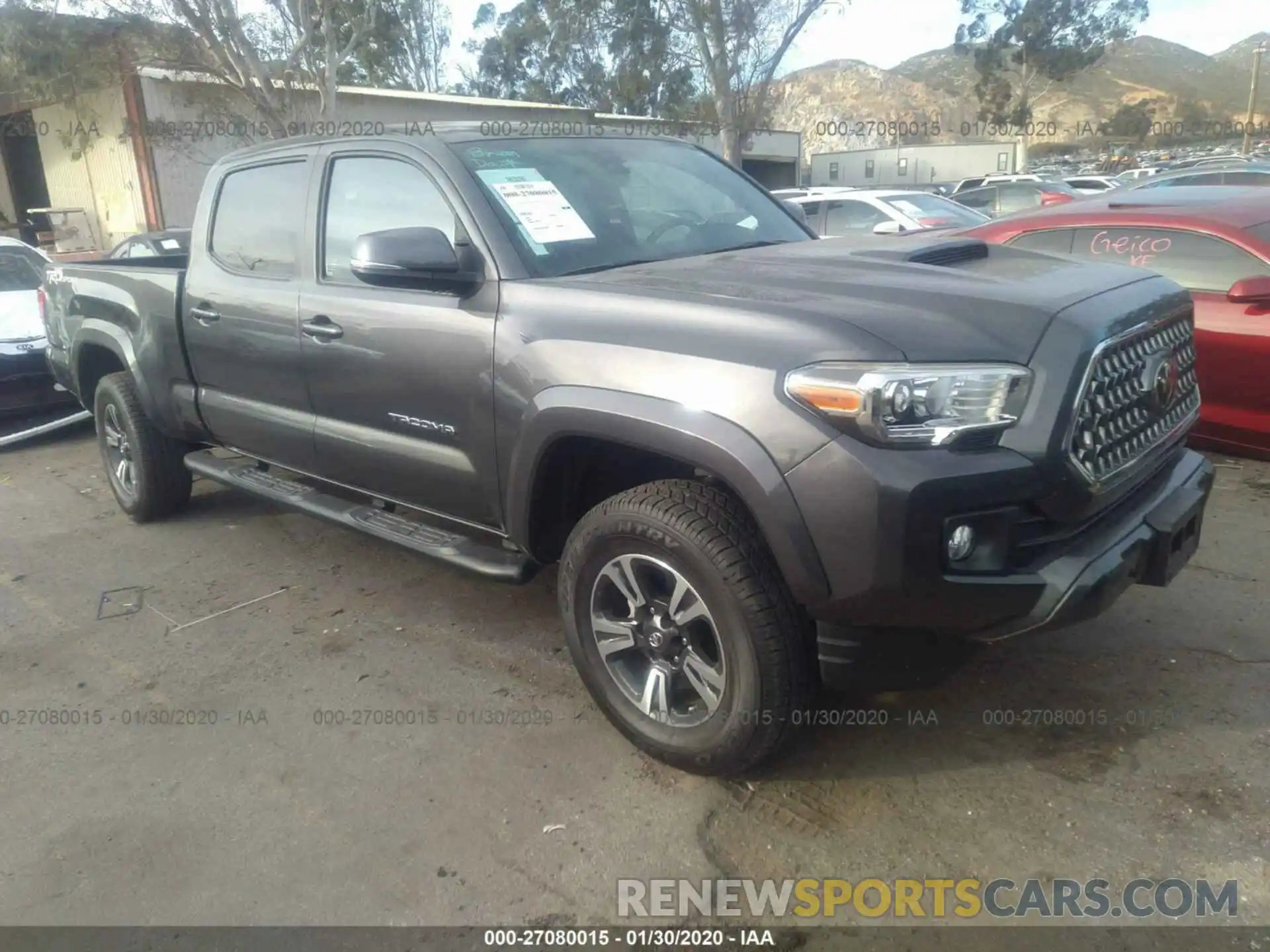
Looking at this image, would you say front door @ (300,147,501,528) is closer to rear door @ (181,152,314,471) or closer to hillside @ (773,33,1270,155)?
rear door @ (181,152,314,471)

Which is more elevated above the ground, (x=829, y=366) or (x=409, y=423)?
(x=829, y=366)

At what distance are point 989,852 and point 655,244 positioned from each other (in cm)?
221

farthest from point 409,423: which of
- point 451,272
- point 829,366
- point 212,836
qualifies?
point 829,366

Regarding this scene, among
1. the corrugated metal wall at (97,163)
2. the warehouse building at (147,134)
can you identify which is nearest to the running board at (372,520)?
the warehouse building at (147,134)

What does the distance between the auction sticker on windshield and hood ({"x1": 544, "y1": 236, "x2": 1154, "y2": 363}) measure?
0.22 m

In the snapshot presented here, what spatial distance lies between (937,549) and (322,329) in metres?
2.47

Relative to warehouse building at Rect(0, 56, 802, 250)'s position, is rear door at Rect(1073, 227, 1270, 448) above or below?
below

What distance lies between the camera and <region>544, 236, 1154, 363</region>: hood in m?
2.43

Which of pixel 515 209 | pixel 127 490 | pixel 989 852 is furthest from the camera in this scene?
pixel 127 490

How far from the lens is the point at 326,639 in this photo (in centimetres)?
398

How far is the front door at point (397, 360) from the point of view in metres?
3.18

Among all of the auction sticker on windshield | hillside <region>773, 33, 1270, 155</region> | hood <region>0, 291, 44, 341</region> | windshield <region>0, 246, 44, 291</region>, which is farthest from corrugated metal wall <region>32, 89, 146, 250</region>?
hillside <region>773, 33, 1270, 155</region>

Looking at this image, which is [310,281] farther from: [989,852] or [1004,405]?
[989,852]

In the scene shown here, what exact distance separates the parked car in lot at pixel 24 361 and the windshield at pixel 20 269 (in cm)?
13
